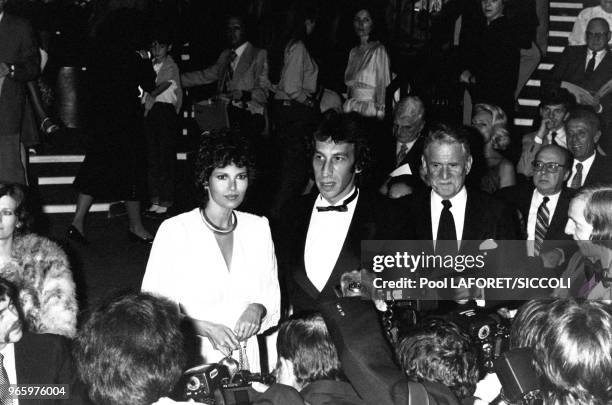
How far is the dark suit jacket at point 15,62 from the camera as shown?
5.57 meters

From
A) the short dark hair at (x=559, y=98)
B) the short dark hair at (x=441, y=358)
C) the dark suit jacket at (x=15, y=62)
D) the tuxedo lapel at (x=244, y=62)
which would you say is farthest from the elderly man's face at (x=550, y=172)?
the tuxedo lapel at (x=244, y=62)

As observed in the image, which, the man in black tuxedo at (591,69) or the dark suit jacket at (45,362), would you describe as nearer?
the dark suit jacket at (45,362)

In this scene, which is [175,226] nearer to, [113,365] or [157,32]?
[113,365]

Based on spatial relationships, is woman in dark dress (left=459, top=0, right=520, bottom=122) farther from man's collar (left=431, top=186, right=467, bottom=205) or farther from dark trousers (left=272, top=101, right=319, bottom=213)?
man's collar (left=431, top=186, right=467, bottom=205)

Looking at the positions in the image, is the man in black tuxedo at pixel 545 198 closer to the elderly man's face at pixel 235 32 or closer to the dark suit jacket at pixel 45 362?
the dark suit jacket at pixel 45 362

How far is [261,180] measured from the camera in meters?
8.09

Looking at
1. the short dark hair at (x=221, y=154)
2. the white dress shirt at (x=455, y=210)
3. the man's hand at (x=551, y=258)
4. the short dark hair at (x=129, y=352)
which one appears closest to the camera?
the short dark hair at (x=129, y=352)

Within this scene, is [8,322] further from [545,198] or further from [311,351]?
[545,198]

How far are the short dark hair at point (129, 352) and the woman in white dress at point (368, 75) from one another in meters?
5.77

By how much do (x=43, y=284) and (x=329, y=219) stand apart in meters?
1.15

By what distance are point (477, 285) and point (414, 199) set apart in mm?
519

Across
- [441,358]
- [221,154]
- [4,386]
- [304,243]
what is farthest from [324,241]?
[4,386]

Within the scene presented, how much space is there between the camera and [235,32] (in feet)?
25.5

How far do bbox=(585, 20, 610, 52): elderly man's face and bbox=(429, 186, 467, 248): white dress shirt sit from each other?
4167 mm
